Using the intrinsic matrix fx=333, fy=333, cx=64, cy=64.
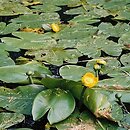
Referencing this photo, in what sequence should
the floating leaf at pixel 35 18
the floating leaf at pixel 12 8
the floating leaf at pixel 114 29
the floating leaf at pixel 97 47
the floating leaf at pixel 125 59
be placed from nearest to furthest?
1. the floating leaf at pixel 125 59
2. the floating leaf at pixel 97 47
3. the floating leaf at pixel 114 29
4. the floating leaf at pixel 35 18
5. the floating leaf at pixel 12 8

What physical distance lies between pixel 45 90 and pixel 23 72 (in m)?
0.20

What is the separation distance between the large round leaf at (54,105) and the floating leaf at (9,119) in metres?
0.05

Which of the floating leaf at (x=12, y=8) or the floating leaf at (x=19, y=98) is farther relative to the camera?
the floating leaf at (x=12, y=8)

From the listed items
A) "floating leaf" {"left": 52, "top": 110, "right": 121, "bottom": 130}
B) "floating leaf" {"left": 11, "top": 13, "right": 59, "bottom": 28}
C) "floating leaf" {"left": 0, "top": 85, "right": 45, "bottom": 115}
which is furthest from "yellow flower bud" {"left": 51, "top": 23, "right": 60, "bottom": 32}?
"floating leaf" {"left": 52, "top": 110, "right": 121, "bottom": 130}

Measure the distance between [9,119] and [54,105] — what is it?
146 millimetres

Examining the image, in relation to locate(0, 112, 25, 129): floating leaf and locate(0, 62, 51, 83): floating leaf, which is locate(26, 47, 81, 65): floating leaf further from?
locate(0, 112, 25, 129): floating leaf

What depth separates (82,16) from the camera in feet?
6.59

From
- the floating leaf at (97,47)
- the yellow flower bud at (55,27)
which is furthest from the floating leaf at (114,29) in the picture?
the yellow flower bud at (55,27)

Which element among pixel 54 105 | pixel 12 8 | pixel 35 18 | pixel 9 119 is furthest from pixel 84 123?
pixel 12 8

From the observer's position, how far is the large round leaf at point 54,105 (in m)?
1.02

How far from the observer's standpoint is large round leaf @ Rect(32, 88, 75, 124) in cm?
102

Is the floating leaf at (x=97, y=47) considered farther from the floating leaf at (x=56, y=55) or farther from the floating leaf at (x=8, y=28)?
the floating leaf at (x=8, y=28)

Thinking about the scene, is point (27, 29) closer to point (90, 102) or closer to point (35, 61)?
point (35, 61)

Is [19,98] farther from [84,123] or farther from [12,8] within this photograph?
[12,8]
